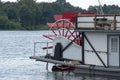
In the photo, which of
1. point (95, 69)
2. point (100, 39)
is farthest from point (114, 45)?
point (95, 69)

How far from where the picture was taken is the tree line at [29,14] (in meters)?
140

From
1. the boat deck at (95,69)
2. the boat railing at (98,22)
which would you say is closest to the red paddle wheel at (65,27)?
the boat deck at (95,69)

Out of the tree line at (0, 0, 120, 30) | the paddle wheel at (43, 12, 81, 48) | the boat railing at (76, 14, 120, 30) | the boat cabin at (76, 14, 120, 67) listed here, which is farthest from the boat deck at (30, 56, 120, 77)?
the tree line at (0, 0, 120, 30)

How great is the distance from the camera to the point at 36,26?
147625mm

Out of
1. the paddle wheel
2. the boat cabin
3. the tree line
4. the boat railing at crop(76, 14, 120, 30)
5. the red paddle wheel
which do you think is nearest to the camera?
the boat railing at crop(76, 14, 120, 30)

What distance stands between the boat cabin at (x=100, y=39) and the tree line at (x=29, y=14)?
9802 cm

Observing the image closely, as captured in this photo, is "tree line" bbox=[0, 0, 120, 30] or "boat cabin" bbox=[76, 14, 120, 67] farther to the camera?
"tree line" bbox=[0, 0, 120, 30]

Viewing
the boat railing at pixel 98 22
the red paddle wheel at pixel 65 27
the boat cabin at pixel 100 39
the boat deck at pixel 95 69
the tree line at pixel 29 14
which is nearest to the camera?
the boat deck at pixel 95 69

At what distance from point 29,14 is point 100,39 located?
10305 cm

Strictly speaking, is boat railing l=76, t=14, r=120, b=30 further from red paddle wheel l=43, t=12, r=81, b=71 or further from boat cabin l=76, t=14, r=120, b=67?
red paddle wheel l=43, t=12, r=81, b=71

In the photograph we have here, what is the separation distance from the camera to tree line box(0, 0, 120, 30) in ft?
458

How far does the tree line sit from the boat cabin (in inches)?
3859

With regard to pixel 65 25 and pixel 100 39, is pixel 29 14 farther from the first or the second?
pixel 100 39

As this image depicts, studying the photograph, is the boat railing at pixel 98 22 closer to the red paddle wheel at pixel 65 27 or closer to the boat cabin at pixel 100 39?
the boat cabin at pixel 100 39
